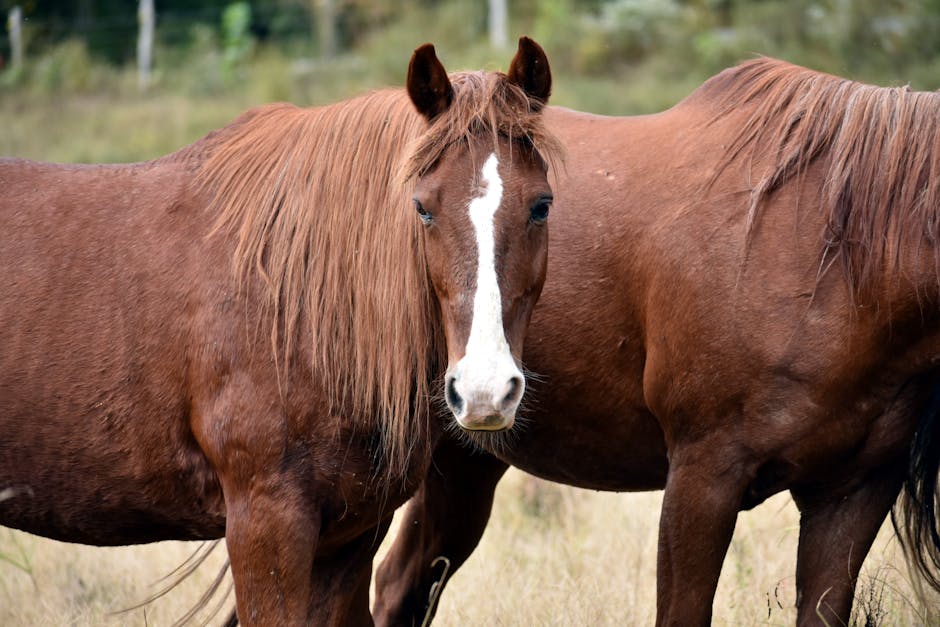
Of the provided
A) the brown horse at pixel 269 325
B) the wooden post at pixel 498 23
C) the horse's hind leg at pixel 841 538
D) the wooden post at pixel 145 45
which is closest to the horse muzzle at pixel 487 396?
the brown horse at pixel 269 325

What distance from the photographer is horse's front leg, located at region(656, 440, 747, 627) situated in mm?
3383

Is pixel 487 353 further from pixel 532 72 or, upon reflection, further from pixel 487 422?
pixel 532 72

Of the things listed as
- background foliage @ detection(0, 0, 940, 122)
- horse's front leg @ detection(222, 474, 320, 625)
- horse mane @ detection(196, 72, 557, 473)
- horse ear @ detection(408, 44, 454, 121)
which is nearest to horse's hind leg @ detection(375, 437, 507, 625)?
horse mane @ detection(196, 72, 557, 473)

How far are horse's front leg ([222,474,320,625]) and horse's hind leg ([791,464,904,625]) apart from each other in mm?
1629

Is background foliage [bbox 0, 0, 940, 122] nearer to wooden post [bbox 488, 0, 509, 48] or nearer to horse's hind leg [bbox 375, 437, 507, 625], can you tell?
wooden post [bbox 488, 0, 509, 48]

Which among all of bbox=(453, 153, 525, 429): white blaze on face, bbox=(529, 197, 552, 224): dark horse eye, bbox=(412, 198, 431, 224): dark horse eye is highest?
bbox=(529, 197, 552, 224): dark horse eye

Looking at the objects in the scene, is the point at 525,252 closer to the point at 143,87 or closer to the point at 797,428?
the point at 797,428

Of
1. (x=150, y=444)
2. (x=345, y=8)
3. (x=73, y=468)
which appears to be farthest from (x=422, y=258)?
(x=345, y=8)

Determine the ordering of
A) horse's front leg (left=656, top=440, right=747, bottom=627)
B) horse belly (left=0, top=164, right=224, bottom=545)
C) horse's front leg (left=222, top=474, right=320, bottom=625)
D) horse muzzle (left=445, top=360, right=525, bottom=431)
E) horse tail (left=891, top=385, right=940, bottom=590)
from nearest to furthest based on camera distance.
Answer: horse muzzle (left=445, top=360, right=525, bottom=431)
horse's front leg (left=222, top=474, right=320, bottom=625)
horse belly (left=0, top=164, right=224, bottom=545)
horse's front leg (left=656, top=440, right=747, bottom=627)
horse tail (left=891, top=385, right=940, bottom=590)

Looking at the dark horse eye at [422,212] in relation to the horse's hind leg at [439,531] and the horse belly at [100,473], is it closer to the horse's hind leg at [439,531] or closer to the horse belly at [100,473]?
the horse belly at [100,473]

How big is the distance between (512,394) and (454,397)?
14 cm

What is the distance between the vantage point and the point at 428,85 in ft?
9.78

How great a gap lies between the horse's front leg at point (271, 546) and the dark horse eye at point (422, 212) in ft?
2.62

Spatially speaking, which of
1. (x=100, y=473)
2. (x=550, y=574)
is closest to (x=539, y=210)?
(x=100, y=473)
